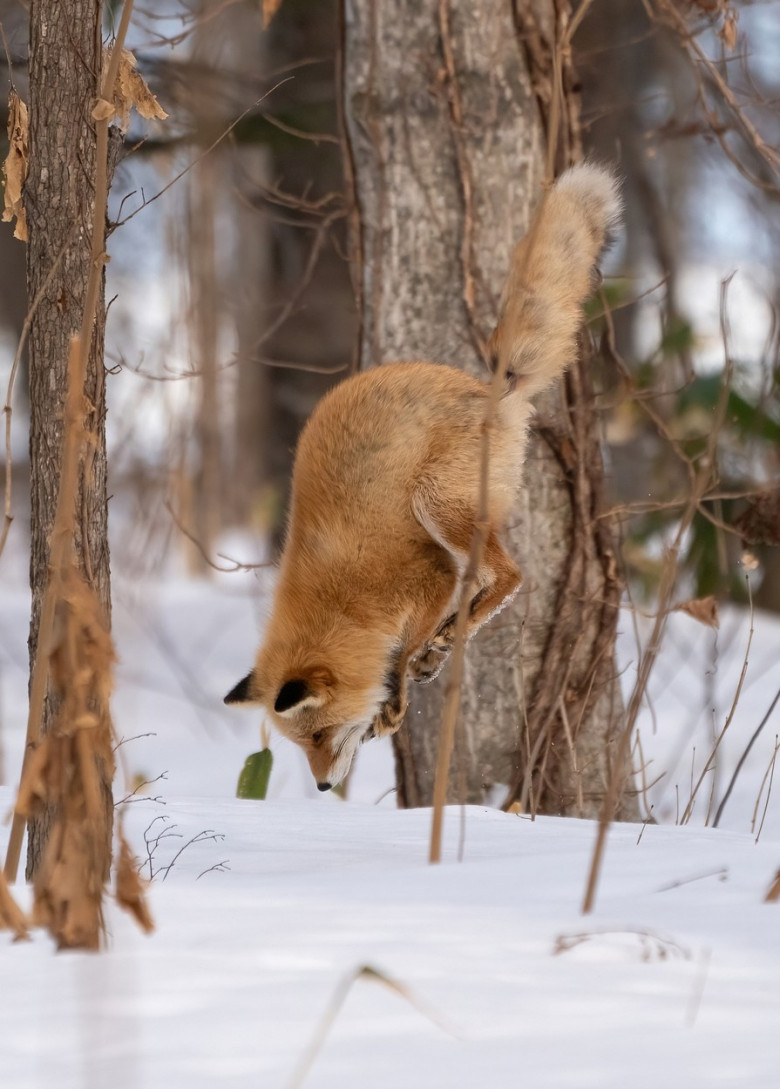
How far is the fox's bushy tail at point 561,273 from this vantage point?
4.58 metres

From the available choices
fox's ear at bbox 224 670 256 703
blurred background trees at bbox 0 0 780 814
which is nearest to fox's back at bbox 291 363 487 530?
blurred background trees at bbox 0 0 780 814

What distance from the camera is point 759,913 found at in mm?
2537

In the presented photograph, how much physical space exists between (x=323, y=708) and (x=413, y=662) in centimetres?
39

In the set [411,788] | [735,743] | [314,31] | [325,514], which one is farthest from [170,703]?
[314,31]

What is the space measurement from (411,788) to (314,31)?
35.9 ft

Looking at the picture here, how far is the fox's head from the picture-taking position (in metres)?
4.86

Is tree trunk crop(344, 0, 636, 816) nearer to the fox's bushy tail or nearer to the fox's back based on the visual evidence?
the fox's bushy tail

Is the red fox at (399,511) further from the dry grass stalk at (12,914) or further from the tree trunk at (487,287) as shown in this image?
the dry grass stalk at (12,914)

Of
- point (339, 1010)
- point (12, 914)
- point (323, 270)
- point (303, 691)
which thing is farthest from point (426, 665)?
point (323, 270)

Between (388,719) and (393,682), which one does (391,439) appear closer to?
(393,682)

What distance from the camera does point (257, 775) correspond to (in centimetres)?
508

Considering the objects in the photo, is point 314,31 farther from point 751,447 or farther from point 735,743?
point 735,743

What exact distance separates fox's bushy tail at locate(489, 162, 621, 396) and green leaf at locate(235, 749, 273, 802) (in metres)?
1.72

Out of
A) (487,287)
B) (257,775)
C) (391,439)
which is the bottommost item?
(257,775)
